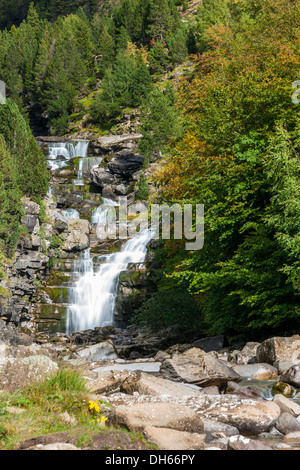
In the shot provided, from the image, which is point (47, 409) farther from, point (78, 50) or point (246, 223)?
point (78, 50)

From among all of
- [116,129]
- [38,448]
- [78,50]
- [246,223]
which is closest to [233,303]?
[246,223]

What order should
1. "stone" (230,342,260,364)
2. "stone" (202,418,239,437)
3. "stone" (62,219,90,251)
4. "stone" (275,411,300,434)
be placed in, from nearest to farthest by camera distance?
"stone" (202,418,239,437)
"stone" (275,411,300,434)
"stone" (230,342,260,364)
"stone" (62,219,90,251)

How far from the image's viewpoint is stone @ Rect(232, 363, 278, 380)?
10453 millimetres

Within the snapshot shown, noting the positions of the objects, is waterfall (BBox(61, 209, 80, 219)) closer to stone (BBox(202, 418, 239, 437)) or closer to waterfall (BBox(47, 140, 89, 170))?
waterfall (BBox(47, 140, 89, 170))

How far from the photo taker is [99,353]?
19969mm

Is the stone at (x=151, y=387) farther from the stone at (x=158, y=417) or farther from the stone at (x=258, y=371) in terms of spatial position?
the stone at (x=258, y=371)

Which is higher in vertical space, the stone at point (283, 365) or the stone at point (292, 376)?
the stone at point (292, 376)

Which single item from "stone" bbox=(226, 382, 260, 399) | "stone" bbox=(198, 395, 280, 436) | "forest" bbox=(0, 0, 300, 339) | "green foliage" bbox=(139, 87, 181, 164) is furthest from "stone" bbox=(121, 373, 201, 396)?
"green foliage" bbox=(139, 87, 181, 164)

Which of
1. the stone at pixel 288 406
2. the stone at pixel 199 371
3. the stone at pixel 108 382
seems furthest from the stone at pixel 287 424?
the stone at pixel 108 382

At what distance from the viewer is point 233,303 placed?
1544 cm

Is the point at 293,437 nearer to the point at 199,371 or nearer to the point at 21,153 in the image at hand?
the point at 199,371

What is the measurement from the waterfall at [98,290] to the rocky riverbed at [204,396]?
59.2 feet

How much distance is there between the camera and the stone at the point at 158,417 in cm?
593

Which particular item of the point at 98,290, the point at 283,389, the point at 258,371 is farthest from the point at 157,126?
the point at 283,389
